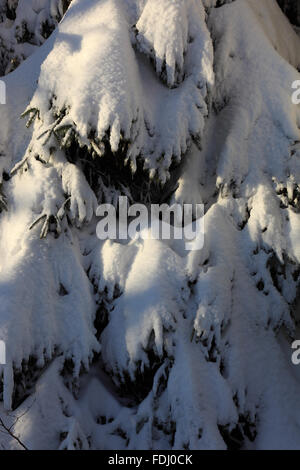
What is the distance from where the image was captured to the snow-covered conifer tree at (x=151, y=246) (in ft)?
11.3

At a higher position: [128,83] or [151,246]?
[128,83]

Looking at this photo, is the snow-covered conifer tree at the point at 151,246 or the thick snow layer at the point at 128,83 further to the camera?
the thick snow layer at the point at 128,83

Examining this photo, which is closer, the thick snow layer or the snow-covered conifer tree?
the snow-covered conifer tree

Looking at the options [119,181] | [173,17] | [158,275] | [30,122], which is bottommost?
[158,275]

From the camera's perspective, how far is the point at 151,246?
3.76 metres

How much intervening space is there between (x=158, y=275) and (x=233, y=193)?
106cm

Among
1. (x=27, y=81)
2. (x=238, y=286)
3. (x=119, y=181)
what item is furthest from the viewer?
(x=27, y=81)

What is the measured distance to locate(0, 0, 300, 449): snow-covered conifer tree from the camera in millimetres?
3441

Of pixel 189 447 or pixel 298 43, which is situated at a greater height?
pixel 298 43

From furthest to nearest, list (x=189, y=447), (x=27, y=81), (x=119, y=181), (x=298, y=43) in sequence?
(x=298, y=43), (x=27, y=81), (x=119, y=181), (x=189, y=447)

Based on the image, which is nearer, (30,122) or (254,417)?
(254,417)

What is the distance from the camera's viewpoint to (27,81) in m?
4.54

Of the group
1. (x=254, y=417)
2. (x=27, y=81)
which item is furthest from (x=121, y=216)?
(x=254, y=417)
